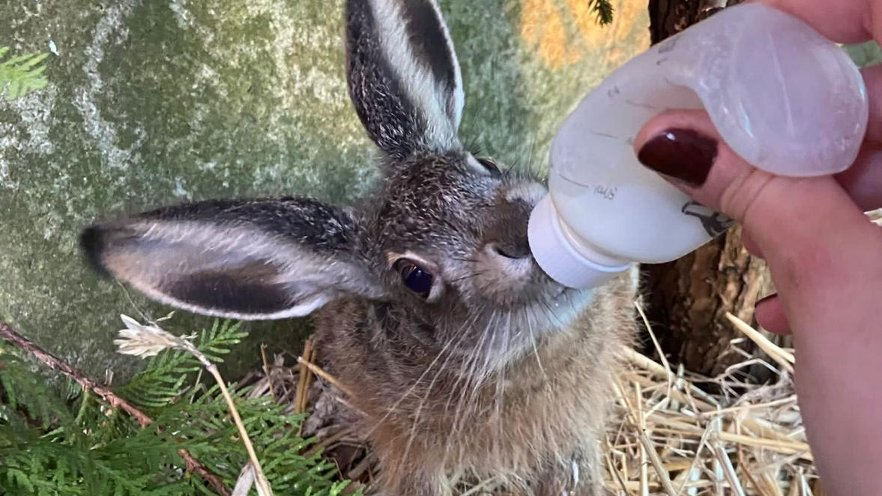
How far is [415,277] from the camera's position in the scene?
1.73 m

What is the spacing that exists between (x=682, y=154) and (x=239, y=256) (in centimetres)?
99

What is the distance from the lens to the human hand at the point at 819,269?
0.77m

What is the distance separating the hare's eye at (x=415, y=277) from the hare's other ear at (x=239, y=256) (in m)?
0.10

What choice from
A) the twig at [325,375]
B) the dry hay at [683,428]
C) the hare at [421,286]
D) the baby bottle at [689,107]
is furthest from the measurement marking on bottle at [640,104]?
the twig at [325,375]

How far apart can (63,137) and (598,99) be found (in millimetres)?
1159

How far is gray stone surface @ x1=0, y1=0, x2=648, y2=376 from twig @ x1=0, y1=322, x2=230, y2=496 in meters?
0.37

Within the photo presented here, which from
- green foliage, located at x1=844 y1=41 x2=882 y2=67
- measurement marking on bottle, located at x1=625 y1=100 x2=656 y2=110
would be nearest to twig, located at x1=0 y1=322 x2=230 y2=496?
measurement marking on bottle, located at x1=625 y1=100 x2=656 y2=110

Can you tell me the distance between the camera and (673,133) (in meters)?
0.94

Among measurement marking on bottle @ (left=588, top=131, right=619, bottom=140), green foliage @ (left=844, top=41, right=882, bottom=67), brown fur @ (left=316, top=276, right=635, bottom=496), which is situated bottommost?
brown fur @ (left=316, top=276, right=635, bottom=496)

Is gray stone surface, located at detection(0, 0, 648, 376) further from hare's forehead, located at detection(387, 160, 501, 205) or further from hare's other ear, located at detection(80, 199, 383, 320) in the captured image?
hare's forehead, located at detection(387, 160, 501, 205)

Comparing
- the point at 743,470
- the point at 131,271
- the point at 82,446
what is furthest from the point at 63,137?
the point at 743,470

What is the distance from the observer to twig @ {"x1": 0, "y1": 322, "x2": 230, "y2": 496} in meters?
1.40

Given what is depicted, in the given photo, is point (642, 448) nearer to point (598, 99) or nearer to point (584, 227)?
point (584, 227)

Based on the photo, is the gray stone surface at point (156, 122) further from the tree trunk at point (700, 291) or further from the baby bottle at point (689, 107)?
the baby bottle at point (689, 107)
